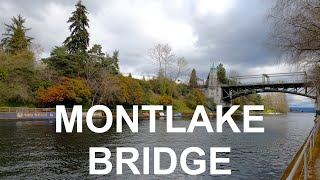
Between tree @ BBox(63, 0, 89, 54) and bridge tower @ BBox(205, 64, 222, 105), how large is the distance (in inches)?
1993

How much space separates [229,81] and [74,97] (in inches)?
2825

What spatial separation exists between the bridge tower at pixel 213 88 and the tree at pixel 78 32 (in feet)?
166

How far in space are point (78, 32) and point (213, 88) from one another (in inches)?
2108

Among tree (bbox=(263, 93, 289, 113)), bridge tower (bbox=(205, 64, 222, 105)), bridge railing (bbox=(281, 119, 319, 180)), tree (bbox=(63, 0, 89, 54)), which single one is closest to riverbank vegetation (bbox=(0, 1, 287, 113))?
tree (bbox=(63, 0, 89, 54))

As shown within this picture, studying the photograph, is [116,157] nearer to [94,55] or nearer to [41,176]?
[41,176]

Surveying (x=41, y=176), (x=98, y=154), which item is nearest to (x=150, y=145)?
(x=98, y=154)

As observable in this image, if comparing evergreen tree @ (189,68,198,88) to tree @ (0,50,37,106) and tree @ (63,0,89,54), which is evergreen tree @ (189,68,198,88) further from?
tree @ (0,50,37,106)

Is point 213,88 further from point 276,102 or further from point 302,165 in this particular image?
point 302,165

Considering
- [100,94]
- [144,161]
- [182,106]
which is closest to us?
[144,161]

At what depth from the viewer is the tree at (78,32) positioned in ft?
234

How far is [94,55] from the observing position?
71.1 meters

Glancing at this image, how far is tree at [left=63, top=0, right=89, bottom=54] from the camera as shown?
71250mm

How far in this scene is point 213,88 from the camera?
4272 inches

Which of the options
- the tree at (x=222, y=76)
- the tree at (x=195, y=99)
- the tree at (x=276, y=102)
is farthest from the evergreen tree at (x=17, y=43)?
the tree at (x=276, y=102)
